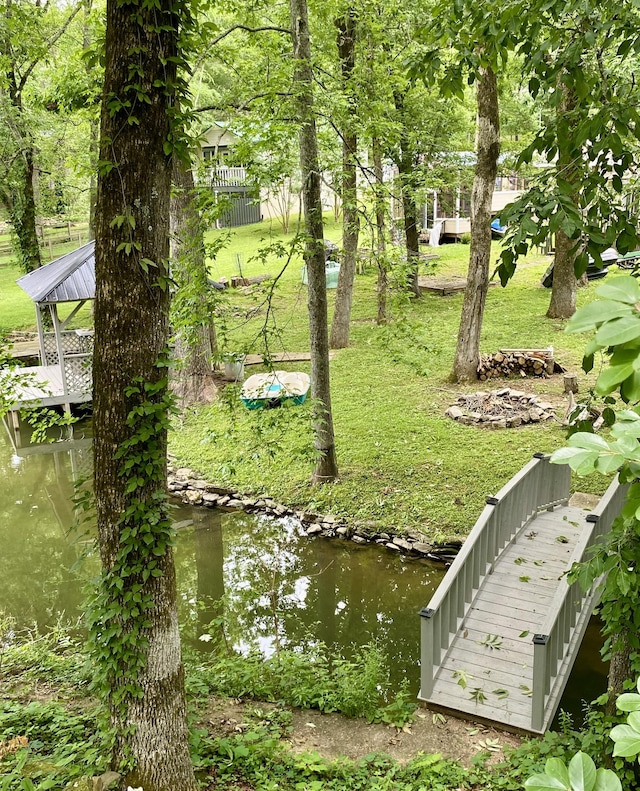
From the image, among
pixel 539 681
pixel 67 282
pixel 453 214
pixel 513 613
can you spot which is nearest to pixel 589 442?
pixel 539 681

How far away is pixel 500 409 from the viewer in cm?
1205

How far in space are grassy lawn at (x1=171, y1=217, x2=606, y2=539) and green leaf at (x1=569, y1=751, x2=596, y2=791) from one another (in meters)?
6.21

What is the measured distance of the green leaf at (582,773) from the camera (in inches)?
38.4

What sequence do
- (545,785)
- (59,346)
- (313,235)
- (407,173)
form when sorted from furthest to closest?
(407,173) < (59,346) < (313,235) < (545,785)

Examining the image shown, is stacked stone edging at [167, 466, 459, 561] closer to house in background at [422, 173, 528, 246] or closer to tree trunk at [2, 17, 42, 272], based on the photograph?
tree trunk at [2, 17, 42, 272]

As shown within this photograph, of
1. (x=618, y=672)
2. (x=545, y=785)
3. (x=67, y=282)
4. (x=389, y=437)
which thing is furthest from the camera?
(x=67, y=282)

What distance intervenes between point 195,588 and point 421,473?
139 inches

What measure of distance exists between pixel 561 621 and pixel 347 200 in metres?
5.18

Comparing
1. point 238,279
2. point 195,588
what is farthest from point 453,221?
point 195,588

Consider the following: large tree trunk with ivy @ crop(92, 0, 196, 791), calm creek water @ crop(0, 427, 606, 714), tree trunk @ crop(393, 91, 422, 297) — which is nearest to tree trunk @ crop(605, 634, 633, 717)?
calm creek water @ crop(0, 427, 606, 714)

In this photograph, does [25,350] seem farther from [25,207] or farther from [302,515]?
[302,515]

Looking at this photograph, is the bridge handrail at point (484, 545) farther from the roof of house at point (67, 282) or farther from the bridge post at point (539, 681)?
the roof of house at point (67, 282)

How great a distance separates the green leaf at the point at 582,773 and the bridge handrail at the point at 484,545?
16.6 ft

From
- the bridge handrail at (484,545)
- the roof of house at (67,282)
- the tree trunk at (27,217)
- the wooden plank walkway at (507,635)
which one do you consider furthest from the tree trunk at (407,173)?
the tree trunk at (27,217)
